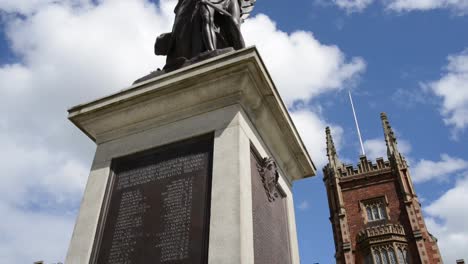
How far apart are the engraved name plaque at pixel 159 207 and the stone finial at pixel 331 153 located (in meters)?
48.7

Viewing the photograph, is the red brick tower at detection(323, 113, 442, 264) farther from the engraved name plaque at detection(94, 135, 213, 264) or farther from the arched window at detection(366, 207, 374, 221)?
the engraved name plaque at detection(94, 135, 213, 264)

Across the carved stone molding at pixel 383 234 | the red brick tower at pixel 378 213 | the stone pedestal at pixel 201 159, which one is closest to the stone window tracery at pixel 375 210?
the red brick tower at pixel 378 213

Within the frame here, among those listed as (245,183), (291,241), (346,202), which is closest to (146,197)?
(245,183)

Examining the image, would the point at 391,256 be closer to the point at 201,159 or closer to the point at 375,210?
the point at 375,210

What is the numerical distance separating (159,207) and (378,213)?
46.1 meters

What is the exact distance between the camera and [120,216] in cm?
397

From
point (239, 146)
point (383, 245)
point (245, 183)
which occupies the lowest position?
point (245, 183)

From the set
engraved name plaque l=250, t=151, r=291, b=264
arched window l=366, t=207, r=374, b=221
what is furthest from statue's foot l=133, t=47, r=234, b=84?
arched window l=366, t=207, r=374, b=221

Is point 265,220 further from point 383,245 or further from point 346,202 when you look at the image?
point 346,202

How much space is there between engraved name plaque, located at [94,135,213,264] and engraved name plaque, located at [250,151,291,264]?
513 mm

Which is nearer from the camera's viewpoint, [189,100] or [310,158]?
[189,100]

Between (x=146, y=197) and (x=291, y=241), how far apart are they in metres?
1.84

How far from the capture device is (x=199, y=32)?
17.8 feet

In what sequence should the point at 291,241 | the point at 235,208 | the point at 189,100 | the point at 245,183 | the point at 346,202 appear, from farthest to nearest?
the point at 346,202, the point at 291,241, the point at 189,100, the point at 245,183, the point at 235,208
